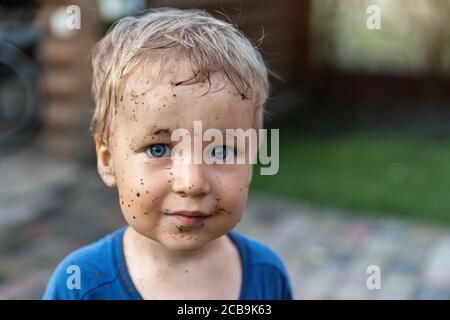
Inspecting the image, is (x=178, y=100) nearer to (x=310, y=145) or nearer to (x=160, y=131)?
(x=160, y=131)

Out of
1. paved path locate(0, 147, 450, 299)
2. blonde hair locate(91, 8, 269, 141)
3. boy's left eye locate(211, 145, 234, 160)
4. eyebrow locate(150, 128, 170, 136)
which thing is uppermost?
blonde hair locate(91, 8, 269, 141)

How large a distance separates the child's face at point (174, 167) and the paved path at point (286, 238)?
2116 millimetres

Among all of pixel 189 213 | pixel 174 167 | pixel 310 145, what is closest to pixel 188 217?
pixel 189 213

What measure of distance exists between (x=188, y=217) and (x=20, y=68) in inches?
195

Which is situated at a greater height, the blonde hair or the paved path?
the blonde hair

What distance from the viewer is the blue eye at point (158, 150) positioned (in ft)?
4.91

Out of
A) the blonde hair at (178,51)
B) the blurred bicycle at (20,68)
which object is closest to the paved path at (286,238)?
the blurred bicycle at (20,68)

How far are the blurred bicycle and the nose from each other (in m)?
4.80

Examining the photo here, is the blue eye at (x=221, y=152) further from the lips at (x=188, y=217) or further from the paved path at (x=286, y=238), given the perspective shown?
the paved path at (x=286, y=238)

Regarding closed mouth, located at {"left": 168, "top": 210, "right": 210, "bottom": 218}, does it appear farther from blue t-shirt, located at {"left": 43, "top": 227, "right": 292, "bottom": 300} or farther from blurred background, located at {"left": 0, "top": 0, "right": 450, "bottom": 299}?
blurred background, located at {"left": 0, "top": 0, "right": 450, "bottom": 299}

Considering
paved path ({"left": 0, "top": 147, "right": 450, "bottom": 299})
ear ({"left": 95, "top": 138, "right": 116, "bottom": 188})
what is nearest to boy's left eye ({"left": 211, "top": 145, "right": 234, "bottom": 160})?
ear ({"left": 95, "top": 138, "right": 116, "bottom": 188})

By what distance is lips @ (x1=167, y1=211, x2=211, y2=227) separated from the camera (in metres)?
1.48

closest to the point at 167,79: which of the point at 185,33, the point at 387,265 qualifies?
the point at 185,33

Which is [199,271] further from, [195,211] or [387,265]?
[387,265]
